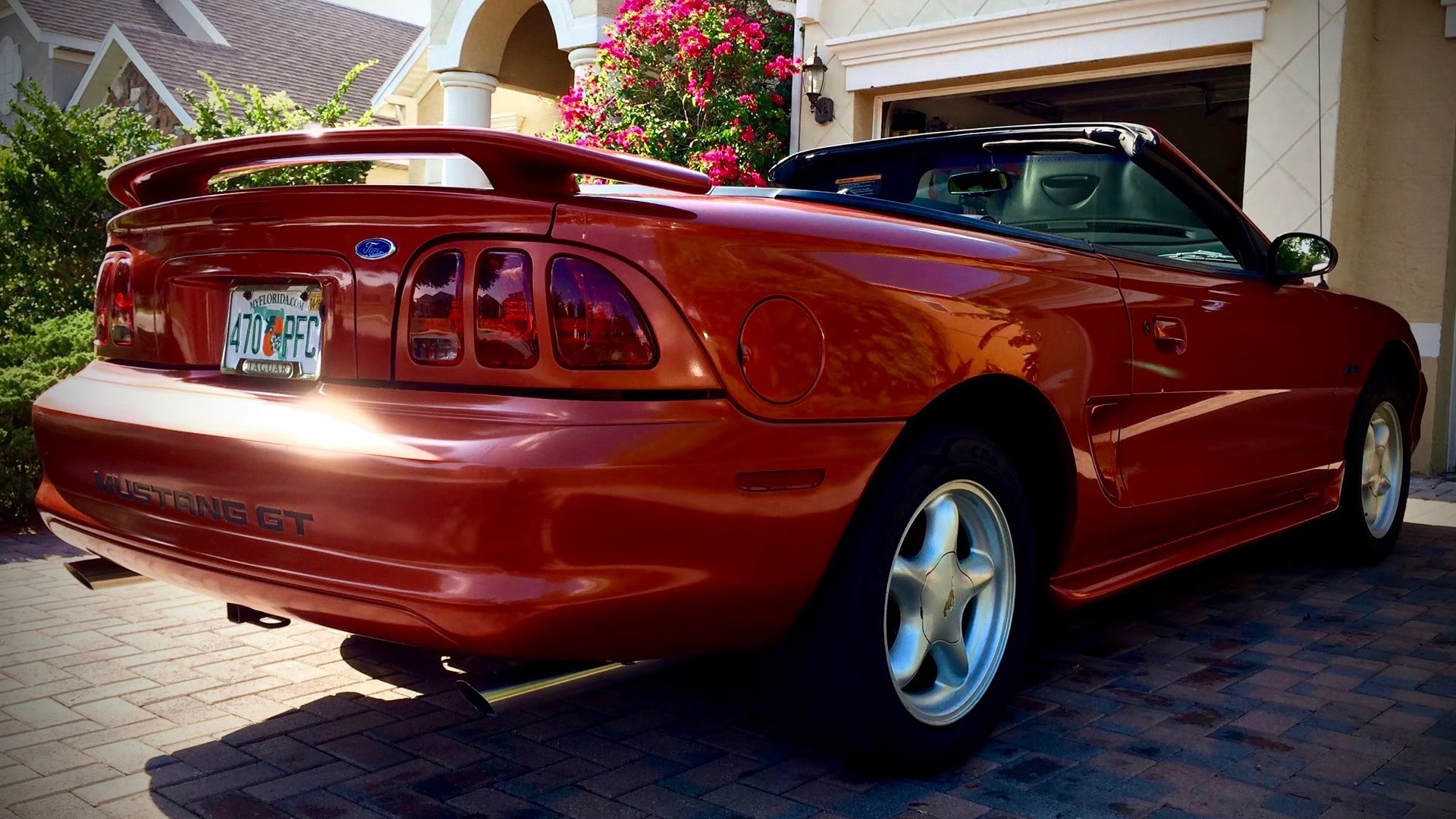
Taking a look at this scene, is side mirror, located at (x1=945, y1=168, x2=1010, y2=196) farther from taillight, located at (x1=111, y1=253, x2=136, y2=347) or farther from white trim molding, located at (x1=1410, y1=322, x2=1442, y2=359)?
white trim molding, located at (x1=1410, y1=322, x2=1442, y2=359)

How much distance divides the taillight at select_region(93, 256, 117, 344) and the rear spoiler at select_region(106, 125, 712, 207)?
1.30 feet

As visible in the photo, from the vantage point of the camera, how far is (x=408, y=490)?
2.04m

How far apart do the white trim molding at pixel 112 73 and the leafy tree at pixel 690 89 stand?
11201 mm

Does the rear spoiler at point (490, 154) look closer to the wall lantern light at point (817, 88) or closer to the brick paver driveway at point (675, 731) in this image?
the brick paver driveway at point (675, 731)

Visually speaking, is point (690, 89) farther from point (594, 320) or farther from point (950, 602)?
point (594, 320)

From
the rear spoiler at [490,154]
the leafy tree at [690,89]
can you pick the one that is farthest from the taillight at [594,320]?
the leafy tree at [690,89]

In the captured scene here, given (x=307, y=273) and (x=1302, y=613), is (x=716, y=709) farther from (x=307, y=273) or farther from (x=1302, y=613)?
(x=1302, y=613)

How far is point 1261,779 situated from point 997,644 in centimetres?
63

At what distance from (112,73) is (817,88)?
53.8 feet

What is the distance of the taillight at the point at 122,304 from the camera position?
2.79m

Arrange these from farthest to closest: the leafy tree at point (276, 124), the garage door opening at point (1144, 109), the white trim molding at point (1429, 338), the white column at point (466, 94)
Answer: the white column at point (466, 94) → the garage door opening at point (1144, 109) → the leafy tree at point (276, 124) → the white trim molding at point (1429, 338)

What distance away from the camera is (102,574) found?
2.78 meters

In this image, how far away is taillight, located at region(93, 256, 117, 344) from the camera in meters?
2.87

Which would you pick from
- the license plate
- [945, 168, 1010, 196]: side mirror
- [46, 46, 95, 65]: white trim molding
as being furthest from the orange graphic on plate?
[46, 46, 95, 65]: white trim molding
